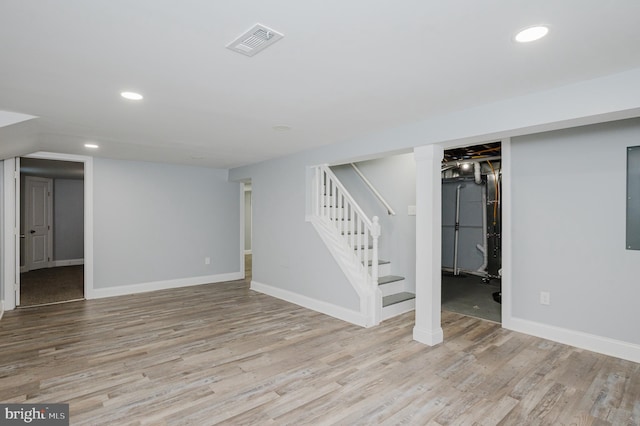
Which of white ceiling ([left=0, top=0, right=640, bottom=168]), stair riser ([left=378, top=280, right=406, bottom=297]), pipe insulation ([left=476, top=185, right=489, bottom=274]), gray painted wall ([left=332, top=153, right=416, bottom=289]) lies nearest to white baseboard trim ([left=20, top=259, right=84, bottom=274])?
white ceiling ([left=0, top=0, right=640, bottom=168])

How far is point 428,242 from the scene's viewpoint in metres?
3.36

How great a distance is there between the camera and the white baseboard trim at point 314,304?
401cm

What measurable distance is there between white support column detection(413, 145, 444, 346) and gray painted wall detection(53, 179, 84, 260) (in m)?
8.85

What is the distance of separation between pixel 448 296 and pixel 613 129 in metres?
3.07

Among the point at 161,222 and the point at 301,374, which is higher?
the point at 161,222

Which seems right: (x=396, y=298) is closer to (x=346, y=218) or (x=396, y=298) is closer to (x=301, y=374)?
(x=346, y=218)

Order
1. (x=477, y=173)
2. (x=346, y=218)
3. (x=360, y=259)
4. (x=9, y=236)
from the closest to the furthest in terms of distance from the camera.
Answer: (x=360, y=259)
(x=9, y=236)
(x=346, y=218)
(x=477, y=173)

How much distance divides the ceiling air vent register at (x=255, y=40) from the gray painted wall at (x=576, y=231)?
3.04 metres

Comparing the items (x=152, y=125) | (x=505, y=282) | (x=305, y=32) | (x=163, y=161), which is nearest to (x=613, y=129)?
(x=505, y=282)

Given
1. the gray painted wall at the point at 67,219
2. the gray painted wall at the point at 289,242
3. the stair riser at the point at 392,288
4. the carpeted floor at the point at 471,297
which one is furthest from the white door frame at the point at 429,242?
the gray painted wall at the point at 67,219

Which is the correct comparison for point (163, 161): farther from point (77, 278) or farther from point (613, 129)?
point (613, 129)

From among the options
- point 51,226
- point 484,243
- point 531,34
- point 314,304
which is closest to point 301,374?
point 314,304

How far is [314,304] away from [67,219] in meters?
7.52

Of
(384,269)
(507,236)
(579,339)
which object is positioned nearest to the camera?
(579,339)
